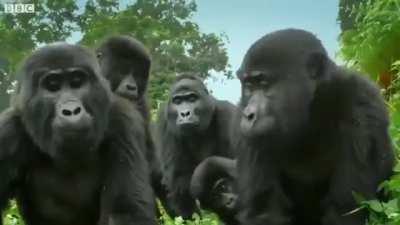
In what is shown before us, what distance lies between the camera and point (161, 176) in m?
8.55

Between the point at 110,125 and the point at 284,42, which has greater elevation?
the point at 284,42

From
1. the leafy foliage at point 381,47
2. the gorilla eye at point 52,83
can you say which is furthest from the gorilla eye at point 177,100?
the gorilla eye at point 52,83

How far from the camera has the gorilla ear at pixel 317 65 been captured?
5.12 meters

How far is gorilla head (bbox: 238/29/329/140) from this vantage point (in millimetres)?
4965

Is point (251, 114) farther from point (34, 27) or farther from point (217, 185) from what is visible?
point (34, 27)

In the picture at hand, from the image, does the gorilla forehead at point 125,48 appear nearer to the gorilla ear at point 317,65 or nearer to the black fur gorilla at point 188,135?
the black fur gorilla at point 188,135

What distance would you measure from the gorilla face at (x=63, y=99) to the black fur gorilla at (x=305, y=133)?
2.93 feet

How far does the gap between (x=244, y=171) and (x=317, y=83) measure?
716 millimetres

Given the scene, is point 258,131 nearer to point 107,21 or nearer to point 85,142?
point 85,142

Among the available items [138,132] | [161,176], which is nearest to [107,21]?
[161,176]

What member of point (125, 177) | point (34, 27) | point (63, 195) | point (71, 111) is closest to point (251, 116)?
point (125, 177)

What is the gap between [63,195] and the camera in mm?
5512

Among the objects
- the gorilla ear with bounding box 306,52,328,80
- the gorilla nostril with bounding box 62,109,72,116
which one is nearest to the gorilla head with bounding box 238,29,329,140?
the gorilla ear with bounding box 306,52,328,80

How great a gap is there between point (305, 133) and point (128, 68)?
4.12 metres
